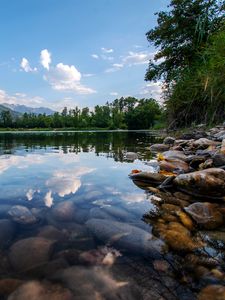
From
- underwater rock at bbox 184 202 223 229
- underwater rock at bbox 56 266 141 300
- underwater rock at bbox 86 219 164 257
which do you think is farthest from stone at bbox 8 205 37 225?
underwater rock at bbox 184 202 223 229

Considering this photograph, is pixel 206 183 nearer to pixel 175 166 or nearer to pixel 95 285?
pixel 175 166

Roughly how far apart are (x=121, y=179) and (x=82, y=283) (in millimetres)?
2789

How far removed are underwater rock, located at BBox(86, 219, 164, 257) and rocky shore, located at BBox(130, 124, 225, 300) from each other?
95 millimetres

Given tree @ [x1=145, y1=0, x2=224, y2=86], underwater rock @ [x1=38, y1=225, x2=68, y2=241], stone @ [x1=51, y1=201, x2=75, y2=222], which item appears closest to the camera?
underwater rock @ [x1=38, y1=225, x2=68, y2=241]

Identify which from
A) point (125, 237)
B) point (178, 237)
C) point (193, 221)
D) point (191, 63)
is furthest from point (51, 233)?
point (191, 63)

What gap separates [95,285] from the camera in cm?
146

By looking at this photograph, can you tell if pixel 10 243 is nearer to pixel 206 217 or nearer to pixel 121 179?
pixel 206 217

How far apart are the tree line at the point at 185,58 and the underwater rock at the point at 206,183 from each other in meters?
5.60

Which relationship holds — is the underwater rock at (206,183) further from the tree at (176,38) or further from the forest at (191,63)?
the tree at (176,38)

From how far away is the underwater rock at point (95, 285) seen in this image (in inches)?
54.1

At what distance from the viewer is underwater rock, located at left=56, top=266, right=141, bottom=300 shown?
138 cm

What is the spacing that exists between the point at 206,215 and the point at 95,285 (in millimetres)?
1423

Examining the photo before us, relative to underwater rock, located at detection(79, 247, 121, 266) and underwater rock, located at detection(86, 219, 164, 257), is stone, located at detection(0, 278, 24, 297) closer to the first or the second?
underwater rock, located at detection(79, 247, 121, 266)

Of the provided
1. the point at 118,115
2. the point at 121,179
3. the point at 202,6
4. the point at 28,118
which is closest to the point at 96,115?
the point at 118,115
